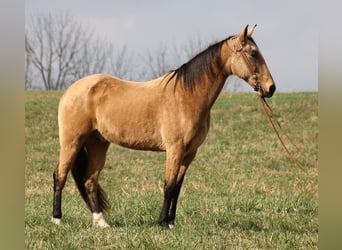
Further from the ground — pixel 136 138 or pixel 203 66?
pixel 203 66

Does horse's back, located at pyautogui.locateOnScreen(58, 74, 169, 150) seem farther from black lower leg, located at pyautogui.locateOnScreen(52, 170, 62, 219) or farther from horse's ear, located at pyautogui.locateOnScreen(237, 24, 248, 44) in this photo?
horse's ear, located at pyautogui.locateOnScreen(237, 24, 248, 44)

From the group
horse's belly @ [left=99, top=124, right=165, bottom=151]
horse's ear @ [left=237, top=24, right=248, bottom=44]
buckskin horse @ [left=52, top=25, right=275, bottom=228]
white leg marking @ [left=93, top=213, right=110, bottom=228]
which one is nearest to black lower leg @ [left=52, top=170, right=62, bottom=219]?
buckskin horse @ [left=52, top=25, right=275, bottom=228]

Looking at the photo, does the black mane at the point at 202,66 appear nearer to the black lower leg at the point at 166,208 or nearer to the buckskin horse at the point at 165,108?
the buckskin horse at the point at 165,108

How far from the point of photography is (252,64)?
188 inches

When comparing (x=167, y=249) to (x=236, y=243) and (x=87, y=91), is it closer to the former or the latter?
(x=236, y=243)

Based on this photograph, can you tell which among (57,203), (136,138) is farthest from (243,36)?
(57,203)

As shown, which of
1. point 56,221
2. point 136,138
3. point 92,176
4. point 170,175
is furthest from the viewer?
point 92,176

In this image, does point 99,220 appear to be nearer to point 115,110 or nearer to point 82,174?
point 82,174

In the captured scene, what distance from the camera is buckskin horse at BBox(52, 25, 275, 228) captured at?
16.0 feet

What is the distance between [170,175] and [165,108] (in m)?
0.69

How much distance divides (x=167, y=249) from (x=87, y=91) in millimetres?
2023

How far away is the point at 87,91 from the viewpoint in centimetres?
535
